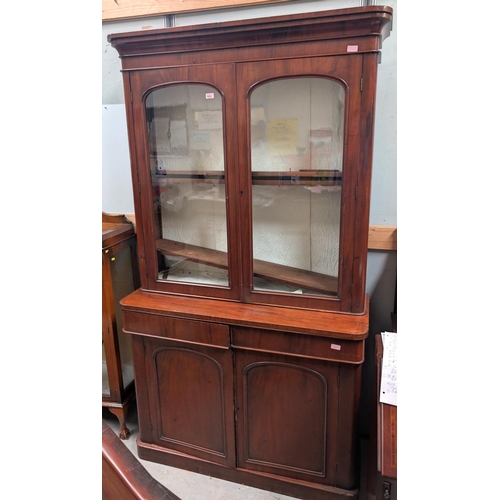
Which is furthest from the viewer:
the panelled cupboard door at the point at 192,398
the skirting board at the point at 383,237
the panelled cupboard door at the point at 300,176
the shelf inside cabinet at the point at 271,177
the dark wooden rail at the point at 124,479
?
the skirting board at the point at 383,237

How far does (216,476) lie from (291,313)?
2.75 ft

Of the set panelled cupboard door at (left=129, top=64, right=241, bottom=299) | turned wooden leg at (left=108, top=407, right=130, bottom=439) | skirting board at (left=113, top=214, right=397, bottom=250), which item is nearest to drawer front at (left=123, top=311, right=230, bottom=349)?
panelled cupboard door at (left=129, top=64, right=241, bottom=299)

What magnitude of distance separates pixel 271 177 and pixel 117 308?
1.06 m

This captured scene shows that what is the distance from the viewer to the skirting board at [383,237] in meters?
1.62

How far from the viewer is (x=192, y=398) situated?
1573mm

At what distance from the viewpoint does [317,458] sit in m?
1.46

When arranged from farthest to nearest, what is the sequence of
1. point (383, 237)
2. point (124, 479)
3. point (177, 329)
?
point (383, 237)
point (177, 329)
point (124, 479)

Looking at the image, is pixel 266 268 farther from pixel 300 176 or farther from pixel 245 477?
pixel 245 477

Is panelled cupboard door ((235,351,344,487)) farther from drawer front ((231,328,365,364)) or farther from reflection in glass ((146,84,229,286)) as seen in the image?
reflection in glass ((146,84,229,286))

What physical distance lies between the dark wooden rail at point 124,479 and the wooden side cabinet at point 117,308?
1.14 metres

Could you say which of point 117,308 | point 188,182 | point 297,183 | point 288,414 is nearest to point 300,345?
point 288,414

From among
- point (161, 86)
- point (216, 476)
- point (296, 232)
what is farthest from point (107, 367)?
point (161, 86)

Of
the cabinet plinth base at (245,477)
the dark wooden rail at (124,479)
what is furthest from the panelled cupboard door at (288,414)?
the dark wooden rail at (124,479)

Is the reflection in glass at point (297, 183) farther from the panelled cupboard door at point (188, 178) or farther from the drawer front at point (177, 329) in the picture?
the drawer front at point (177, 329)
